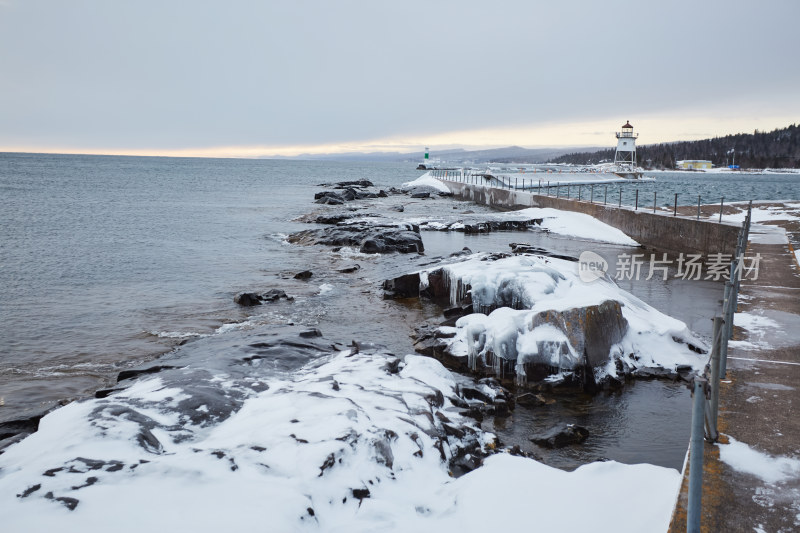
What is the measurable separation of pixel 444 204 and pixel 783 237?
3119 cm

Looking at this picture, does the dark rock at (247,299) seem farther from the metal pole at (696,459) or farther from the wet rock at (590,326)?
the metal pole at (696,459)

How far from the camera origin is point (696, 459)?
131 inches

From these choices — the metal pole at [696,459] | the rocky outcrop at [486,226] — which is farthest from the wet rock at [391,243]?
the metal pole at [696,459]

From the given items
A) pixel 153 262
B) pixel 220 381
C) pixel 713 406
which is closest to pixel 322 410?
pixel 220 381

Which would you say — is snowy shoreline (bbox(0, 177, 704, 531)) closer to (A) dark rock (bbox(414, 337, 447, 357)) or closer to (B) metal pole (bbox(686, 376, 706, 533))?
(B) metal pole (bbox(686, 376, 706, 533))

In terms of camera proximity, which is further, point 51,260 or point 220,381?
point 51,260

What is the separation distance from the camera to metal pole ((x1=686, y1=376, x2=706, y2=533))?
3.24 m

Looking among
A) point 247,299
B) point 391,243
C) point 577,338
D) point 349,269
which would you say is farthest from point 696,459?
point 391,243

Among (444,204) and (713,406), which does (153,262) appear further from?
(444,204)

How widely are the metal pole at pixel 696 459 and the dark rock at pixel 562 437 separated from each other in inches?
132

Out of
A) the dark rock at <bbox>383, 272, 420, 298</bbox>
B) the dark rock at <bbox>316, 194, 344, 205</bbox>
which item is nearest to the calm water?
the dark rock at <bbox>383, 272, 420, 298</bbox>

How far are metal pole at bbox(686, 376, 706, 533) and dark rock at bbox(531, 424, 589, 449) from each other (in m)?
3.34

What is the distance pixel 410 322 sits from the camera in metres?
12.3

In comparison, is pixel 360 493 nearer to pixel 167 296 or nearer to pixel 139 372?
pixel 139 372
